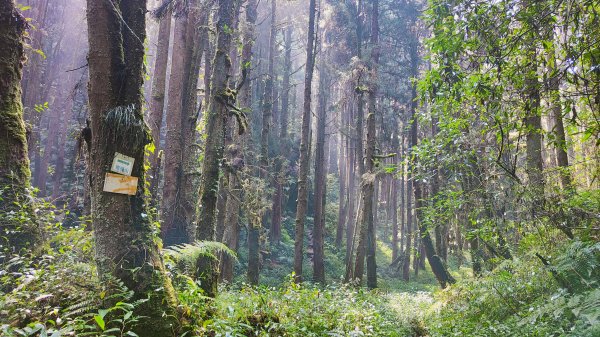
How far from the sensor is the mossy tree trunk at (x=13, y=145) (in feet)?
16.5

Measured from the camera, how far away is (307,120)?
1458 cm

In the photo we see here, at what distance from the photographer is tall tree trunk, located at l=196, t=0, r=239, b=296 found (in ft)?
17.5

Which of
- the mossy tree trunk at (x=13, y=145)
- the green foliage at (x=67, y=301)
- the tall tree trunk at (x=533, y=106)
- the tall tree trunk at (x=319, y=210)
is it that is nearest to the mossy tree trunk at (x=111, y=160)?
the green foliage at (x=67, y=301)

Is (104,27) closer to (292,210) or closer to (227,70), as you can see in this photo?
(227,70)

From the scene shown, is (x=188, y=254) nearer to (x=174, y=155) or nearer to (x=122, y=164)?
(x=122, y=164)

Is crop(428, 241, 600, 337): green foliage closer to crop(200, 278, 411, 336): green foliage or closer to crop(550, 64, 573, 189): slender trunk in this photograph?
crop(550, 64, 573, 189): slender trunk

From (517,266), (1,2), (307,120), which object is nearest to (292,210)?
(307,120)

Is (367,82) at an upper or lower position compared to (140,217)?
upper

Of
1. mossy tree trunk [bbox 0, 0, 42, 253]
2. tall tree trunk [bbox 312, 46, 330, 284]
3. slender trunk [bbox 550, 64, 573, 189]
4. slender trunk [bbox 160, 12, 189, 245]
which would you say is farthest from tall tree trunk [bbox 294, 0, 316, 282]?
mossy tree trunk [bbox 0, 0, 42, 253]

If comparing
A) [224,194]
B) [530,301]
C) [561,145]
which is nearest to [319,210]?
[224,194]

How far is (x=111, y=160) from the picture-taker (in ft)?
11.8

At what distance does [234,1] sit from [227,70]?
59.4 inches

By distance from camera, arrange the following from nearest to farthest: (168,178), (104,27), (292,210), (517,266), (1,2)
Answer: (104,27)
(1,2)
(517,266)
(168,178)
(292,210)

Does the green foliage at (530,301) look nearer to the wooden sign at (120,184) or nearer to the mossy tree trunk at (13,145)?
the wooden sign at (120,184)
